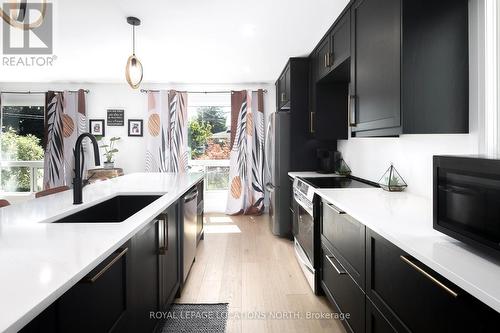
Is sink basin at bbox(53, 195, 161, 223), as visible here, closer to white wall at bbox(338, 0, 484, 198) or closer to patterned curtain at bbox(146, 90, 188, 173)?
white wall at bbox(338, 0, 484, 198)

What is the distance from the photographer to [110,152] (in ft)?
17.2

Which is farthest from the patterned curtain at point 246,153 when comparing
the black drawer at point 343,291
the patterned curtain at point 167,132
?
the black drawer at point 343,291

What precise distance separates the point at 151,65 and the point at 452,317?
4394 mm

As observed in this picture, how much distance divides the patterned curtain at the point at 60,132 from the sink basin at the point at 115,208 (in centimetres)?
372

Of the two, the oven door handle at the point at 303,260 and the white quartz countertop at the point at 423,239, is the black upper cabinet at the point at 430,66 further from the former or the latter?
the oven door handle at the point at 303,260

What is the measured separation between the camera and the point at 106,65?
4305 millimetres

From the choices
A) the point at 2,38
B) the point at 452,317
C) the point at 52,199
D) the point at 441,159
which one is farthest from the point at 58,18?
the point at 452,317

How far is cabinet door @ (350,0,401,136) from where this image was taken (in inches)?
64.6

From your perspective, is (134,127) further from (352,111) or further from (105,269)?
(105,269)

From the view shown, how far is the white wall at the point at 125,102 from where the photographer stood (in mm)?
5387

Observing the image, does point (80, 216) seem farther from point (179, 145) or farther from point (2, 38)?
point (179, 145)

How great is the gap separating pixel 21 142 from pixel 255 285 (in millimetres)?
5198

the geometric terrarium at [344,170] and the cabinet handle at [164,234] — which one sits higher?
the geometric terrarium at [344,170]

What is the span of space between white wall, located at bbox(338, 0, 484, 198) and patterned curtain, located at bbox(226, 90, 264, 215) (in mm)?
2262
